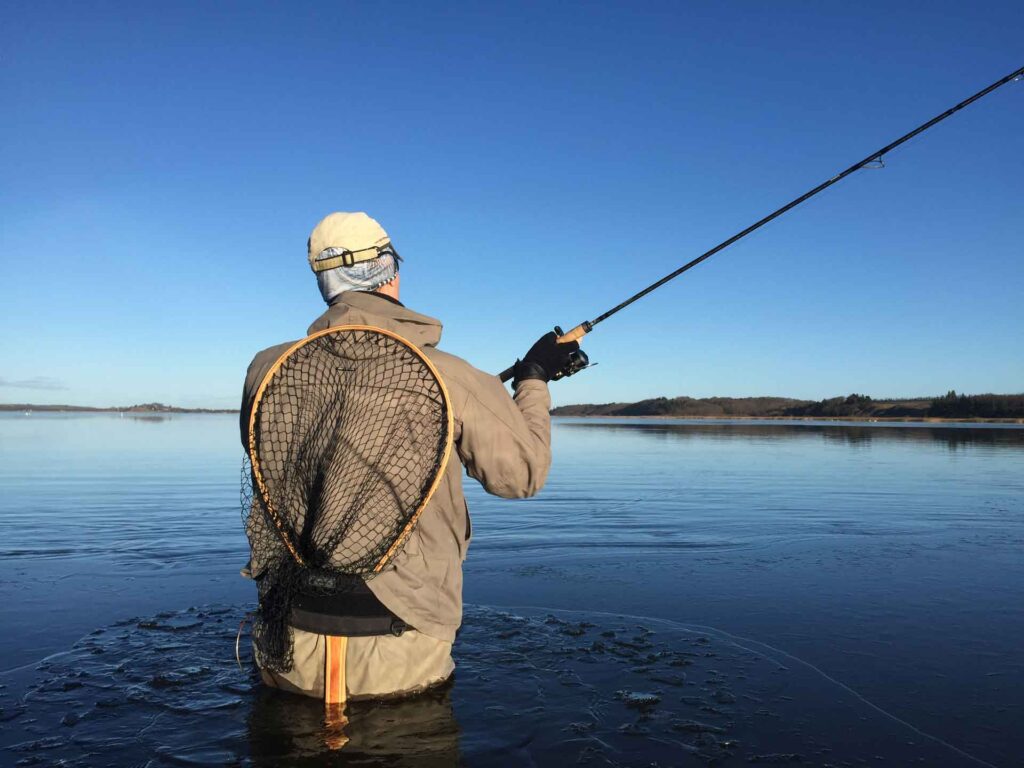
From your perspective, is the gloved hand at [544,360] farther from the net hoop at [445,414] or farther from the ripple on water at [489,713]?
the ripple on water at [489,713]

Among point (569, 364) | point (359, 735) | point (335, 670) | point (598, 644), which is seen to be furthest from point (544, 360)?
point (598, 644)

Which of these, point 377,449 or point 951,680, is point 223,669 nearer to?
point 377,449

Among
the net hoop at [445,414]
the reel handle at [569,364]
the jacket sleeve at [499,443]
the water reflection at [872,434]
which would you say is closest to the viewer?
the net hoop at [445,414]

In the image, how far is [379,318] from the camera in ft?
10.4

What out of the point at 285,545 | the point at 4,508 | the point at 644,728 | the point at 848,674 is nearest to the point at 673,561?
the point at 848,674

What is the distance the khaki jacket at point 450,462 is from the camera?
312 cm

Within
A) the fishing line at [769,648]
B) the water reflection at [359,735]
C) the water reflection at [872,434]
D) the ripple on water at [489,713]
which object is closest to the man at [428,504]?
the water reflection at [359,735]

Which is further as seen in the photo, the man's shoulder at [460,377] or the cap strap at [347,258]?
the cap strap at [347,258]

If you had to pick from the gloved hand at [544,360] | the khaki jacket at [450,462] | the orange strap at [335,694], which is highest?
the gloved hand at [544,360]

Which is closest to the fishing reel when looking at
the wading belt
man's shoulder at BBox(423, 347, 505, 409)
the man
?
the man

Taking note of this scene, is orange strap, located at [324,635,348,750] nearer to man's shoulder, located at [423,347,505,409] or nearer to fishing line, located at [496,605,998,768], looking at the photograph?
man's shoulder, located at [423,347,505,409]

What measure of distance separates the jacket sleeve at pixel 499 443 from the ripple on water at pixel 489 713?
1.17 metres

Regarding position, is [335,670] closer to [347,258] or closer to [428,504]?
[428,504]

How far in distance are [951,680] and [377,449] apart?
3.96 meters
